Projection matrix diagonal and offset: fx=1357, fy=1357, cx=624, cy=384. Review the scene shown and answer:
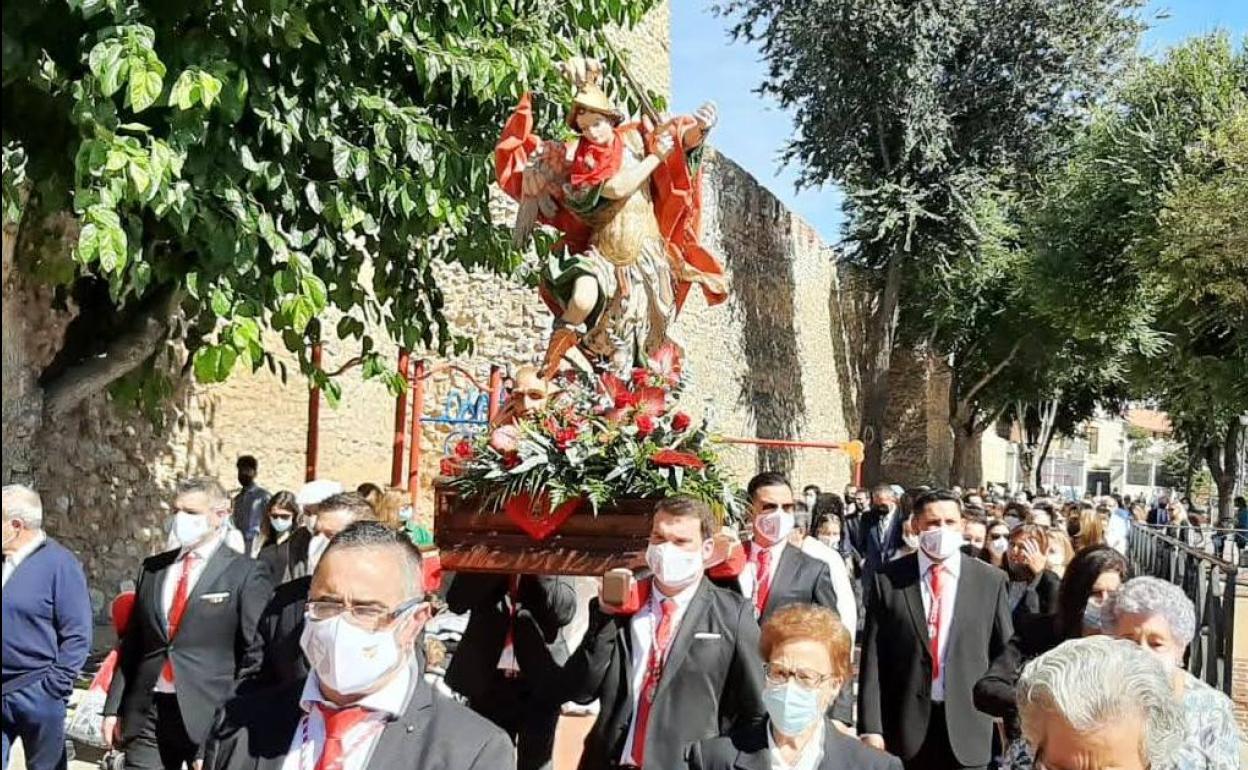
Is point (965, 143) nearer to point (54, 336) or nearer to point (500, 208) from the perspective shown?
point (500, 208)

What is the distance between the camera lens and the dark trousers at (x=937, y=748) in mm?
5043

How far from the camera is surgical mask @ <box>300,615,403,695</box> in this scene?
97.4 inches

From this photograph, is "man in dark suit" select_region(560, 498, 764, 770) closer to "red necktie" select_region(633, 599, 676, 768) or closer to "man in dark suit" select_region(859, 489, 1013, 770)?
"red necktie" select_region(633, 599, 676, 768)

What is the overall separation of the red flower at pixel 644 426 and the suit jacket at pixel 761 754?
2133 mm

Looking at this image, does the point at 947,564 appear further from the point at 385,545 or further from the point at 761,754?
the point at 385,545

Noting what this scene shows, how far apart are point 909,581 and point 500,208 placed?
1345cm

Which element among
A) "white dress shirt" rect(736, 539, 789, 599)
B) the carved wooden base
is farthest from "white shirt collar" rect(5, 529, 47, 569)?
"white dress shirt" rect(736, 539, 789, 599)

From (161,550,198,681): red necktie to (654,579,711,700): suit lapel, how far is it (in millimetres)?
2158

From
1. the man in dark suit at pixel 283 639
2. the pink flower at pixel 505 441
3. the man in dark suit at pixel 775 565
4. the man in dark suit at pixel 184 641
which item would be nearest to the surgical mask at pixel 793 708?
the man in dark suit at pixel 283 639

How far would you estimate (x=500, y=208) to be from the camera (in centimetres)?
1800

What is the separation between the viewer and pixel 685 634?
4.10 metres

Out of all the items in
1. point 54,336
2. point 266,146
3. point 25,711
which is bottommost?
point 25,711

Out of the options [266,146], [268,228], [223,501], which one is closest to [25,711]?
[223,501]

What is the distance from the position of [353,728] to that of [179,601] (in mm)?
2986
